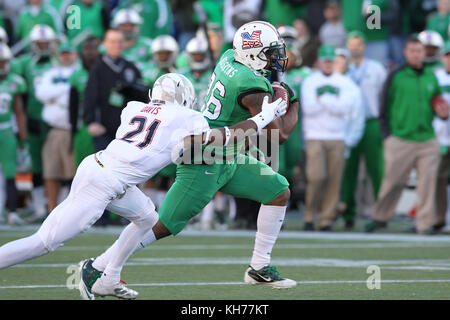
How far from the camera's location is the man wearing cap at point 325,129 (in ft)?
39.3

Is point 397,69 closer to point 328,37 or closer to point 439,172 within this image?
point 439,172

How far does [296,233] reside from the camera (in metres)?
11.7

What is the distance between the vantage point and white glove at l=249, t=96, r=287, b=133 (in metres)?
6.46

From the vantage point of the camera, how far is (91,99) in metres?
12.0

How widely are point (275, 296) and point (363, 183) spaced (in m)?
7.10

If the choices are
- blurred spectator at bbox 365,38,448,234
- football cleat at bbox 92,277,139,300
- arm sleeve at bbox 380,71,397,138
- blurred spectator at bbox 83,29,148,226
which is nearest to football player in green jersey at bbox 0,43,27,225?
blurred spectator at bbox 83,29,148,226

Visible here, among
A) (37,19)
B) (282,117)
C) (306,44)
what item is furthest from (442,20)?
(282,117)

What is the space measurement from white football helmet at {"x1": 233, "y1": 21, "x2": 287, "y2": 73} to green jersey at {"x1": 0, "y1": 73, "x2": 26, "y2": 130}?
5.81m

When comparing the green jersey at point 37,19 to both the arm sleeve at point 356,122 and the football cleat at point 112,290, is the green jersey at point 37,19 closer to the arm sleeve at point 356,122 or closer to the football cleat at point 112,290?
the arm sleeve at point 356,122

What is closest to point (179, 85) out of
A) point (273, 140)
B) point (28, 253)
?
point (273, 140)

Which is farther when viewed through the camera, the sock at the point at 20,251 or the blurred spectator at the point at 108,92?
the blurred spectator at the point at 108,92

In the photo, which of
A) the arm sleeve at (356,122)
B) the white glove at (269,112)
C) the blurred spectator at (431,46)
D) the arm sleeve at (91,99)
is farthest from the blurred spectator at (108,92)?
the white glove at (269,112)

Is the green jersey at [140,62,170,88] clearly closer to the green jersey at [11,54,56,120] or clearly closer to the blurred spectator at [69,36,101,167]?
the blurred spectator at [69,36,101,167]

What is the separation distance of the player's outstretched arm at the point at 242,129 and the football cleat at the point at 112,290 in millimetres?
924
